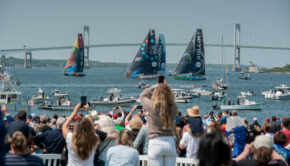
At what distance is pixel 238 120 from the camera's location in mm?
6375

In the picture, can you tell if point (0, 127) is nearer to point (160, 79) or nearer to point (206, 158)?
point (160, 79)

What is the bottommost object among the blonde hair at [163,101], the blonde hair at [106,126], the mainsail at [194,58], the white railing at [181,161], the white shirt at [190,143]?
the white railing at [181,161]

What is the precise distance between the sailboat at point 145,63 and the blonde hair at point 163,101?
233 feet

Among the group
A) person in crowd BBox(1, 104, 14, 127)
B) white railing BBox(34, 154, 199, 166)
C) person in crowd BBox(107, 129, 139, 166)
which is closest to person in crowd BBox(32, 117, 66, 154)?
white railing BBox(34, 154, 199, 166)

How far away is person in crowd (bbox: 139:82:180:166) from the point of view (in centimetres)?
483

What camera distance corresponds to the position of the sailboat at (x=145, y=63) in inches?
3002

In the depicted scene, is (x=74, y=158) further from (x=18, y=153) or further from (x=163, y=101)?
(x=163, y=101)

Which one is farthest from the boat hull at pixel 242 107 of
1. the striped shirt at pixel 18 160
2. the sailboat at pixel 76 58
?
the sailboat at pixel 76 58

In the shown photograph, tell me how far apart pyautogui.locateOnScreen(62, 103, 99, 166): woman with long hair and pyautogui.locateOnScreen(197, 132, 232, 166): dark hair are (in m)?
1.70

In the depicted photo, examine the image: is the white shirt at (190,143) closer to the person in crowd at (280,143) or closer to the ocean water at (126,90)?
the person in crowd at (280,143)

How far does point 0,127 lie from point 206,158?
8.55ft

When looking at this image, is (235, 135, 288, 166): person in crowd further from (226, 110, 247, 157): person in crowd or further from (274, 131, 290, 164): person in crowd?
(226, 110, 247, 157): person in crowd

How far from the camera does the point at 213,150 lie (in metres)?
3.02

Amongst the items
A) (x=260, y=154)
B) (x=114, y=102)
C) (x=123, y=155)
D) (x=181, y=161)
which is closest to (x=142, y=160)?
(x=181, y=161)
